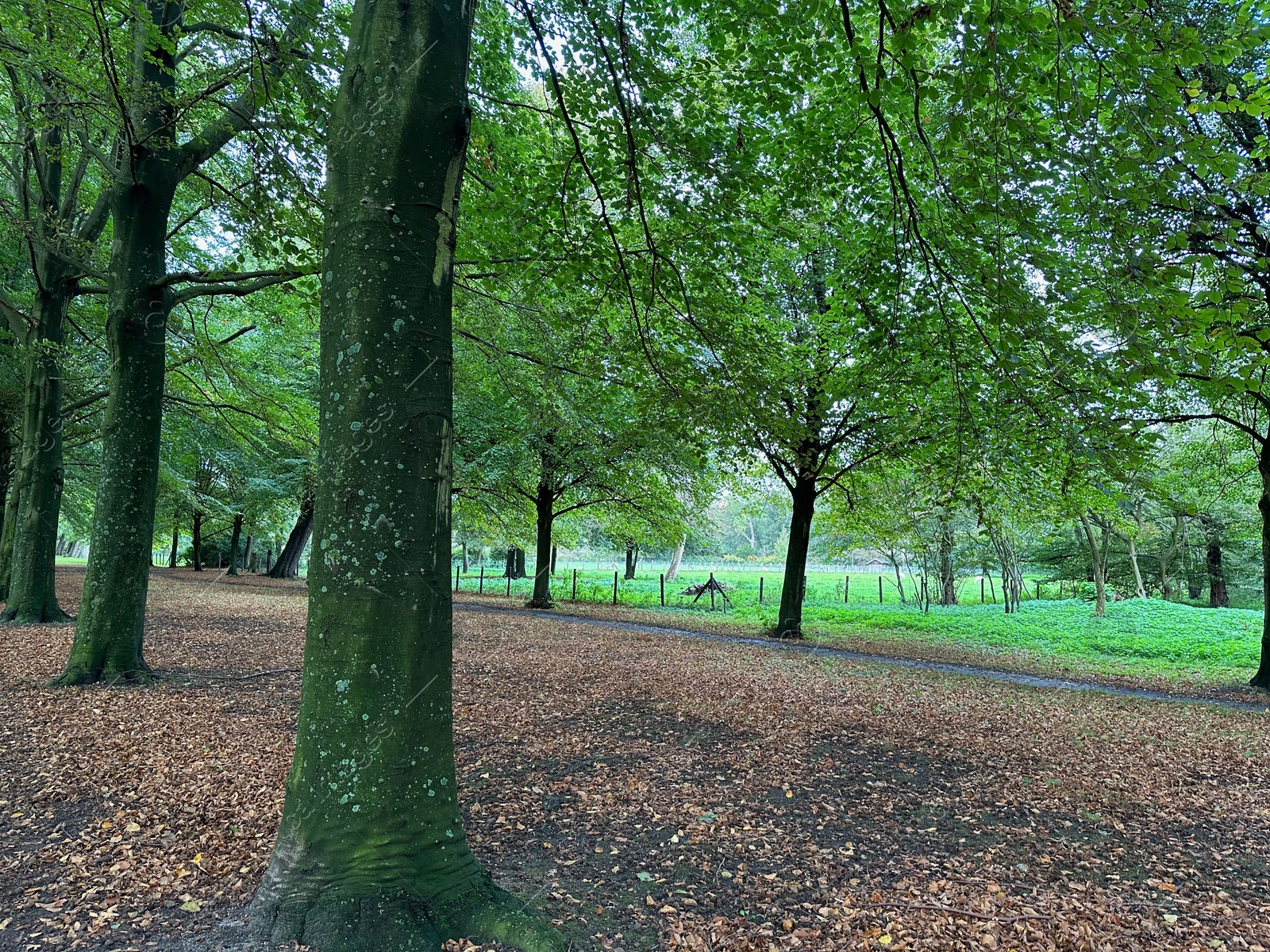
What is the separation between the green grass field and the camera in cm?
1226

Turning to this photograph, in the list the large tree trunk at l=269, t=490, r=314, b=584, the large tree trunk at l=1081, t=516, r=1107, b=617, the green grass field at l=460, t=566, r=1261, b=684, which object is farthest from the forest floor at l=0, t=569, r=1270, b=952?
the large tree trunk at l=269, t=490, r=314, b=584

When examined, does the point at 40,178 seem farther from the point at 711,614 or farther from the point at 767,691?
the point at 711,614

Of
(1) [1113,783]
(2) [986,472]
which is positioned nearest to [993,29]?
(2) [986,472]

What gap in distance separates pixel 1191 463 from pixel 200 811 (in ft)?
49.7

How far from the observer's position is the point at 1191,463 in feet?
39.6

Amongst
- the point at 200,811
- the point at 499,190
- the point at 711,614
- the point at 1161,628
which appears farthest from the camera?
the point at 711,614

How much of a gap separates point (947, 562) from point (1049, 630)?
743cm

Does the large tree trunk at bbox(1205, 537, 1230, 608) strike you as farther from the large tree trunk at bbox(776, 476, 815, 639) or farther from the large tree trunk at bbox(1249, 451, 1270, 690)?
the large tree trunk at bbox(776, 476, 815, 639)

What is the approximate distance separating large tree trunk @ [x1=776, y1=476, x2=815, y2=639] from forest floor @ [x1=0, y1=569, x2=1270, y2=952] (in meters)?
5.98

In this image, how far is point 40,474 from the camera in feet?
28.1

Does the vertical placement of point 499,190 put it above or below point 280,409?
above

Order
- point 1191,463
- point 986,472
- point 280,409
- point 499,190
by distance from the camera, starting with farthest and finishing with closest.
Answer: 1. point 1191,463
2. point 280,409
3. point 499,190
4. point 986,472

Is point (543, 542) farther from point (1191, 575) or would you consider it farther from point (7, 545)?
point (1191, 575)

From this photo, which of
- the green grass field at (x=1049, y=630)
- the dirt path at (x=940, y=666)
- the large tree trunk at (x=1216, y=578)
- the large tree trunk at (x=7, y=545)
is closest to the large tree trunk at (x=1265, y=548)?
the green grass field at (x=1049, y=630)
